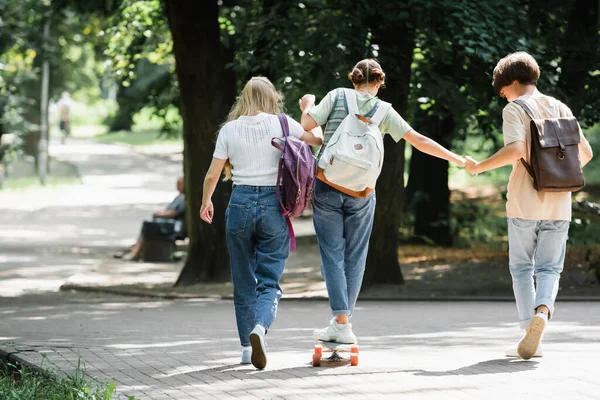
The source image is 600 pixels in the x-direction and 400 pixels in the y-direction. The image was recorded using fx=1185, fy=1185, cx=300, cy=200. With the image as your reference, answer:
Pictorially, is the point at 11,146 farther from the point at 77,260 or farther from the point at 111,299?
the point at 111,299

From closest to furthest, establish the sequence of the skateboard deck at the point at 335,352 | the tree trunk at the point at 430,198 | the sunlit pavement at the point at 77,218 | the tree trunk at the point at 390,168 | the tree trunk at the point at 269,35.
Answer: the skateboard deck at the point at 335,352 → the tree trunk at the point at 390,168 → the tree trunk at the point at 269,35 → the sunlit pavement at the point at 77,218 → the tree trunk at the point at 430,198

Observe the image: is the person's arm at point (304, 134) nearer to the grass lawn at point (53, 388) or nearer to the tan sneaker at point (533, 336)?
the tan sneaker at point (533, 336)

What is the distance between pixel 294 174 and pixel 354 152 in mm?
385

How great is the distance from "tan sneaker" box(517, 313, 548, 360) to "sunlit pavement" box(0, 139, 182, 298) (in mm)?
8952

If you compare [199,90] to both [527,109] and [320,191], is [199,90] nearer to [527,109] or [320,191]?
[320,191]

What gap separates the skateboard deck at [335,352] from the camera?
23.3 ft

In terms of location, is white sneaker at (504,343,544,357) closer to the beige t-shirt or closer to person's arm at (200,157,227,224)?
the beige t-shirt

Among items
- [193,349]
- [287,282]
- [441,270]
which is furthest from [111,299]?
[193,349]

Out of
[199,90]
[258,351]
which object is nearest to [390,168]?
Answer: [199,90]

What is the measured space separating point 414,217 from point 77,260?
6009mm

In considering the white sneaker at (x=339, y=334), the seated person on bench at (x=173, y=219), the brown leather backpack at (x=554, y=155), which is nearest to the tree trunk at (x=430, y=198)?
the seated person on bench at (x=173, y=219)

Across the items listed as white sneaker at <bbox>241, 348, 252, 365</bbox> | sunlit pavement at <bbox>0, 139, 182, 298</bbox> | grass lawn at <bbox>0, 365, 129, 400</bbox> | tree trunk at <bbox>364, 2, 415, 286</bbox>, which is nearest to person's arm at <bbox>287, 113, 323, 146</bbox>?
white sneaker at <bbox>241, 348, 252, 365</bbox>

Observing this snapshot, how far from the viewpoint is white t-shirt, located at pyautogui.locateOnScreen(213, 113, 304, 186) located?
23.9 ft

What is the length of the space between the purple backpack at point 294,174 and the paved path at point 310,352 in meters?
0.99
